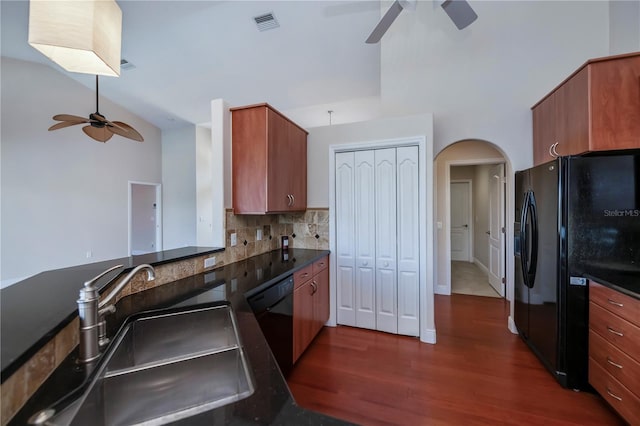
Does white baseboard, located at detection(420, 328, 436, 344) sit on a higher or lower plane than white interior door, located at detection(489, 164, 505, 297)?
lower

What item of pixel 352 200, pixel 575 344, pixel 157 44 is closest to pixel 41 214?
pixel 157 44

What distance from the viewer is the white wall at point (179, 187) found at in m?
6.98

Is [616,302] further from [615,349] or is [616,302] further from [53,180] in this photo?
[53,180]

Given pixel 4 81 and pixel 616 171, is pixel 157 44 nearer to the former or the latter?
pixel 4 81

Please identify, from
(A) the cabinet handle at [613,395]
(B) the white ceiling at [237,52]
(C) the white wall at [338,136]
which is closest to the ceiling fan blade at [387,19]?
(B) the white ceiling at [237,52]

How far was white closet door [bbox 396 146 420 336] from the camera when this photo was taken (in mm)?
2686

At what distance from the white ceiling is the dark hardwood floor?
12.6 feet

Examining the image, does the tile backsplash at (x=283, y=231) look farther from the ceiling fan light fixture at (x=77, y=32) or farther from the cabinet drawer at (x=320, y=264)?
the ceiling fan light fixture at (x=77, y=32)

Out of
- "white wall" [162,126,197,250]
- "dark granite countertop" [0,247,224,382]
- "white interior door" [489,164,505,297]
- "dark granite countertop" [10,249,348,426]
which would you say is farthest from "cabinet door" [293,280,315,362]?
"white wall" [162,126,197,250]

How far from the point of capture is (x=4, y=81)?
4.17 meters

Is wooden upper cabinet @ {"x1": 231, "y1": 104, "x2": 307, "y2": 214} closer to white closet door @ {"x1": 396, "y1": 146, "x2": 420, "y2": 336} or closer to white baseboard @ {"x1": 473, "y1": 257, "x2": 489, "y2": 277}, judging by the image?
white closet door @ {"x1": 396, "y1": 146, "x2": 420, "y2": 336}

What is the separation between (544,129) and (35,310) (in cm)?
385

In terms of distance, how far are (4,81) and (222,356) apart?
251 inches

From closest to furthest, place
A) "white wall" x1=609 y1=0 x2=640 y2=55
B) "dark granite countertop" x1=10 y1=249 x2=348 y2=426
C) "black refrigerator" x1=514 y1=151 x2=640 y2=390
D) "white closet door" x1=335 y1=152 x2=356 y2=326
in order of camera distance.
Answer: "dark granite countertop" x1=10 y1=249 x2=348 y2=426, "black refrigerator" x1=514 y1=151 x2=640 y2=390, "white wall" x1=609 y1=0 x2=640 y2=55, "white closet door" x1=335 y1=152 x2=356 y2=326
